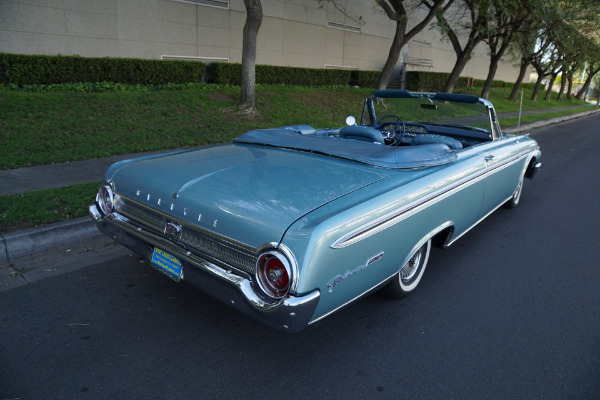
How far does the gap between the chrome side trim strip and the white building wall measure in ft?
37.9

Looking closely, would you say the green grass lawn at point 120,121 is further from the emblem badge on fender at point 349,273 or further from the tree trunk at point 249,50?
the emblem badge on fender at point 349,273

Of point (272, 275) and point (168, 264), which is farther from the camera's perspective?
point (168, 264)

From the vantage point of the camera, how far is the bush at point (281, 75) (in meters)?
13.7

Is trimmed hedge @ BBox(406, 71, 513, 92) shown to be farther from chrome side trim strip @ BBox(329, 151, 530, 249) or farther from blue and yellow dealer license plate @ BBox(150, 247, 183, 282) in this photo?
blue and yellow dealer license plate @ BBox(150, 247, 183, 282)

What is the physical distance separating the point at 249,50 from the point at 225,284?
29.1 ft

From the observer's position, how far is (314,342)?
9.21ft

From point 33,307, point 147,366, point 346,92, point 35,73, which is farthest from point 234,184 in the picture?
point 346,92

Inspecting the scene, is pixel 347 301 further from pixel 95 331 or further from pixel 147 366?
pixel 95 331

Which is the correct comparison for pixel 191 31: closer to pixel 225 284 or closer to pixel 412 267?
pixel 412 267

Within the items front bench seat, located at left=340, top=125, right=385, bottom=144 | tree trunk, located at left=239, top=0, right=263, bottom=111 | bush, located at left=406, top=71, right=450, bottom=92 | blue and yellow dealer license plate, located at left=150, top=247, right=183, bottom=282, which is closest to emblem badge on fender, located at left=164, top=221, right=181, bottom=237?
blue and yellow dealer license plate, located at left=150, top=247, right=183, bottom=282

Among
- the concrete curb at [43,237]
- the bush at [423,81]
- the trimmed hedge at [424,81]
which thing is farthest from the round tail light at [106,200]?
the bush at [423,81]

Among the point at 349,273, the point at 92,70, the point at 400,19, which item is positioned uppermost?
the point at 400,19

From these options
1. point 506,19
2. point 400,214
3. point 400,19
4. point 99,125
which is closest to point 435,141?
point 400,214

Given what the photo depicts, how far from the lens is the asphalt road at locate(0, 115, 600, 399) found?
93.7 inches
